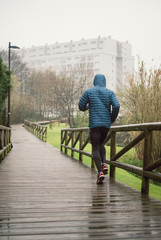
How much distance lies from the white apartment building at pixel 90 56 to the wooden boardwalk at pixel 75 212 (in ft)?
287

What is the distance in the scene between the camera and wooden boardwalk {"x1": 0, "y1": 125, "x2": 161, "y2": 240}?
9.07ft

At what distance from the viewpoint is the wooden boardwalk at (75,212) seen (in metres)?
2.76

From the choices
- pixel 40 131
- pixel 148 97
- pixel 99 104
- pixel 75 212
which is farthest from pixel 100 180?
pixel 40 131

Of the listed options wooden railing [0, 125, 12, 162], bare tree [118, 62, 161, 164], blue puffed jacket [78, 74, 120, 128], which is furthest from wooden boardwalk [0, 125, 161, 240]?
bare tree [118, 62, 161, 164]

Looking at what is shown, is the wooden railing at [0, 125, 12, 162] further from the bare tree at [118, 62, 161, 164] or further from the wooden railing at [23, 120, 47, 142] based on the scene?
the wooden railing at [23, 120, 47, 142]

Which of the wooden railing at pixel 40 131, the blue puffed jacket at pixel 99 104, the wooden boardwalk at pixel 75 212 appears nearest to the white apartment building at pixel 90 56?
the wooden railing at pixel 40 131

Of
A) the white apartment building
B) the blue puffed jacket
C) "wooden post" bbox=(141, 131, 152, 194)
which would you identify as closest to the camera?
"wooden post" bbox=(141, 131, 152, 194)

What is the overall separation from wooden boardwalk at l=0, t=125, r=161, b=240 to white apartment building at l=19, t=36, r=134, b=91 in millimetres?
87350

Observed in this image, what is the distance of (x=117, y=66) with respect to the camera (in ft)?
346

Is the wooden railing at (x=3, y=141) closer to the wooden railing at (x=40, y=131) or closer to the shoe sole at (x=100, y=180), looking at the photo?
the shoe sole at (x=100, y=180)

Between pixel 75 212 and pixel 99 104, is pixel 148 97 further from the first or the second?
pixel 75 212

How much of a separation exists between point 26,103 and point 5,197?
46.4 metres

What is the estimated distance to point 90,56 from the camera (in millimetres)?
98062

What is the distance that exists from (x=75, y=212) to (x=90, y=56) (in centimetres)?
9692
